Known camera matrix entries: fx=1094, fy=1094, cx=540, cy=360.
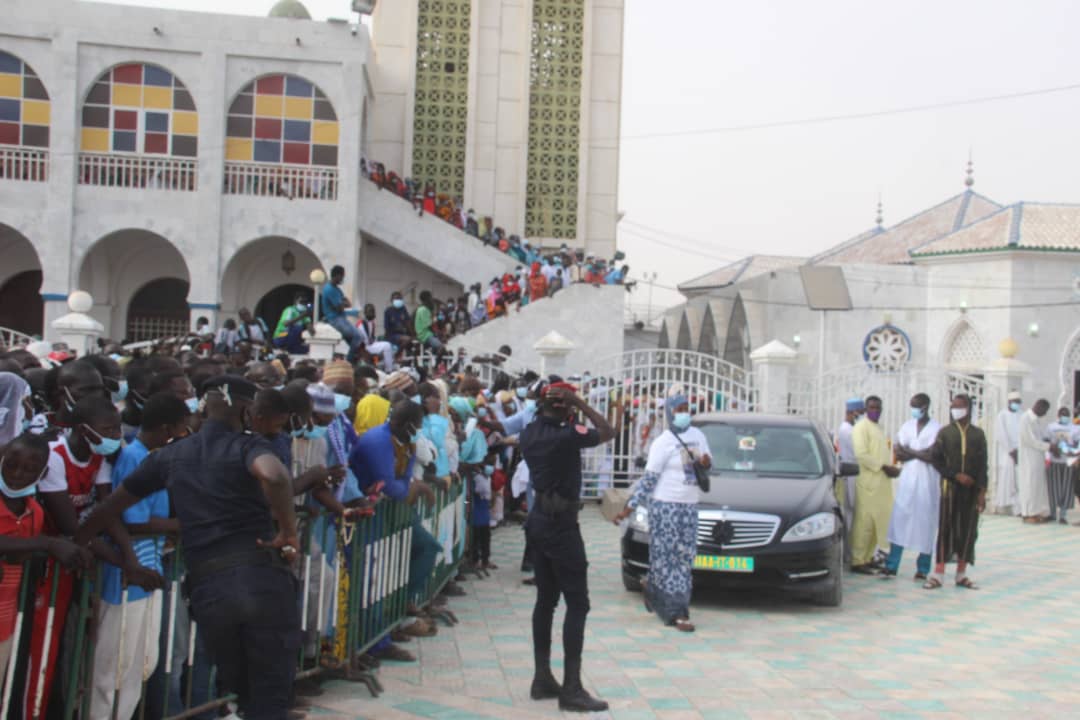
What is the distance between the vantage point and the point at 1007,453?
1612cm

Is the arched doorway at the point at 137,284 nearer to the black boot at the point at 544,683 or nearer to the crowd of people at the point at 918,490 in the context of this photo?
the crowd of people at the point at 918,490

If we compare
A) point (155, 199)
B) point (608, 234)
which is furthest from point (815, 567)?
point (608, 234)

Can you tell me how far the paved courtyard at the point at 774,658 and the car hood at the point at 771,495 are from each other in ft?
2.75

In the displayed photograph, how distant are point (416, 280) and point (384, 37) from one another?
6413 millimetres

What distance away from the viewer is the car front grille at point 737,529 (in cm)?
847

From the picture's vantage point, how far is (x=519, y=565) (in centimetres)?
1055

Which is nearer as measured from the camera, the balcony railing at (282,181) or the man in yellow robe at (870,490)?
the man in yellow robe at (870,490)

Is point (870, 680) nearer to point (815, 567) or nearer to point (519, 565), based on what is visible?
point (815, 567)

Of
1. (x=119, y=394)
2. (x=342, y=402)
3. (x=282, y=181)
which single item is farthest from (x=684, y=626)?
(x=282, y=181)

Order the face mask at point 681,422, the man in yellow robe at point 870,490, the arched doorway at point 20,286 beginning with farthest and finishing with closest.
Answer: the arched doorway at point 20,286
the man in yellow robe at point 870,490
the face mask at point 681,422

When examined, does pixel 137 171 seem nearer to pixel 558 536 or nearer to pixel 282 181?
pixel 282 181

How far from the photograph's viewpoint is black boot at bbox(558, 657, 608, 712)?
5.80 metres

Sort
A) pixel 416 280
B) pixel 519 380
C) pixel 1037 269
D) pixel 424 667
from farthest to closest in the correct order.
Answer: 1. pixel 416 280
2. pixel 1037 269
3. pixel 519 380
4. pixel 424 667

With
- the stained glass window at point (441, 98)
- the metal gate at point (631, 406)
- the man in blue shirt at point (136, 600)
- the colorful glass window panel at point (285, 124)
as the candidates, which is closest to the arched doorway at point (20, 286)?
the colorful glass window panel at point (285, 124)
